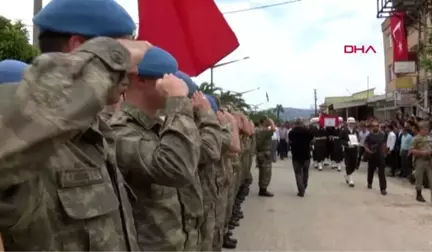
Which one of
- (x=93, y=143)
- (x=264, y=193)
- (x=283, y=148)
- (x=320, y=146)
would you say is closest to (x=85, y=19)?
(x=93, y=143)

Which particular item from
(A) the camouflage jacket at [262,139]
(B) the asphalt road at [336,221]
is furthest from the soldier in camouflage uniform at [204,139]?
(A) the camouflage jacket at [262,139]

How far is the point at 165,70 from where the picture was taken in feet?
9.14

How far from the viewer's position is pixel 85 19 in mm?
1827

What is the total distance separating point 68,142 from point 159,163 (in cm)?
74

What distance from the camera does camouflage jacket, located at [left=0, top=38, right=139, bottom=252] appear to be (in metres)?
1.20

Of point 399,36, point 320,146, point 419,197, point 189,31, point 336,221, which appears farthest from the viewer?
point 399,36

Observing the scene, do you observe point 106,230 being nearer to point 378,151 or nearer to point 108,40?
point 108,40

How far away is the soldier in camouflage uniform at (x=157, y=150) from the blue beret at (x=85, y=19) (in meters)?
0.72

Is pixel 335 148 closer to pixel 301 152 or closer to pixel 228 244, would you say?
pixel 301 152

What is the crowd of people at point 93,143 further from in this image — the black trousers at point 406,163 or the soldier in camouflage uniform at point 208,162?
the black trousers at point 406,163

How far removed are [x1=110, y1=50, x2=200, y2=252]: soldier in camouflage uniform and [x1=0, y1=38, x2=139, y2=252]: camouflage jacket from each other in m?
0.43

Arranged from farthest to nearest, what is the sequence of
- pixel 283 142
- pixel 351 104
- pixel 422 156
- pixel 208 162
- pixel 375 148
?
pixel 351 104, pixel 283 142, pixel 375 148, pixel 422 156, pixel 208 162

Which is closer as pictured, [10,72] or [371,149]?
[10,72]

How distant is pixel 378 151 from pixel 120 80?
528 inches
